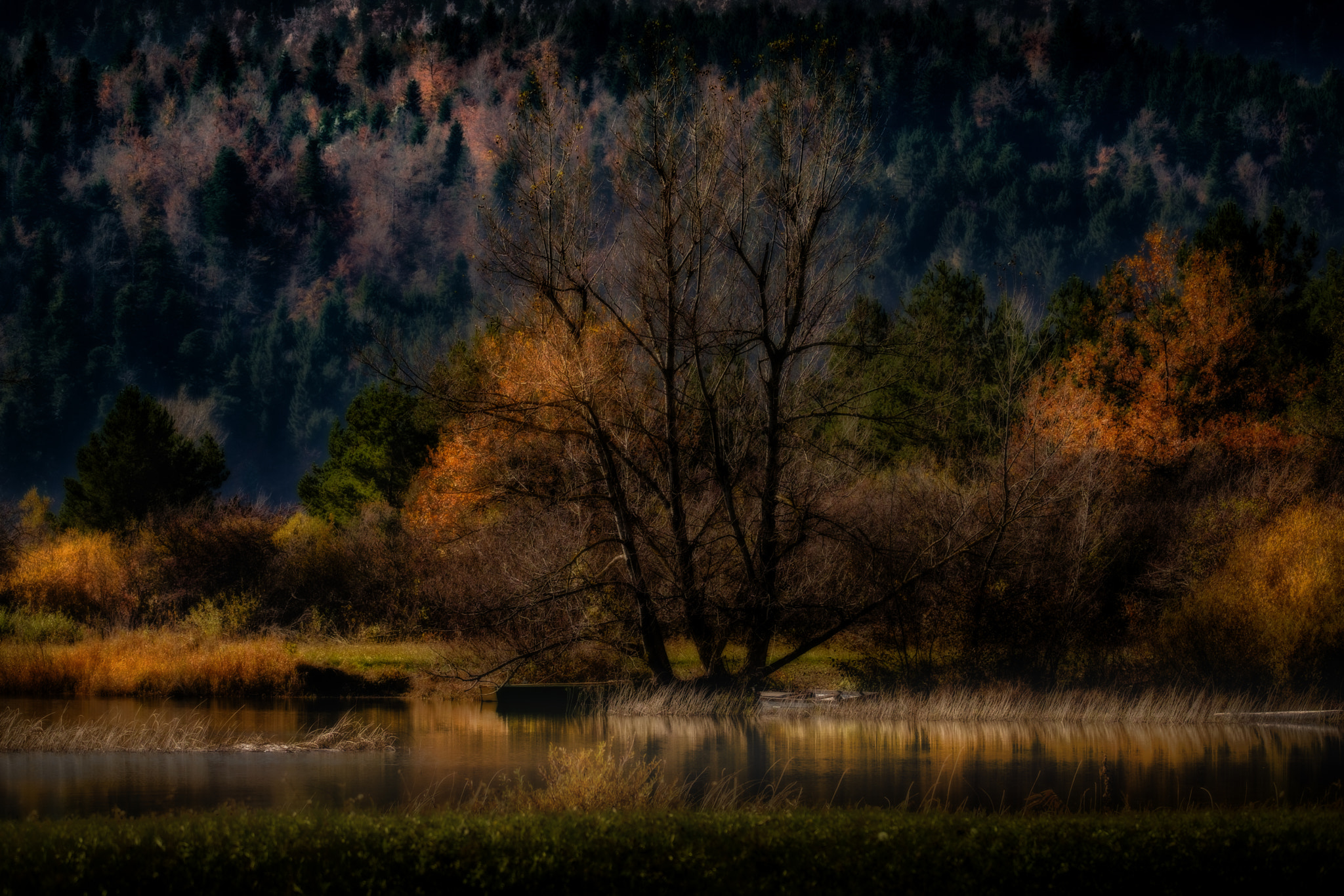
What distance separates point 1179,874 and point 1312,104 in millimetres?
158648

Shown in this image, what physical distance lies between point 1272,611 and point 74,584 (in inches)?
1157

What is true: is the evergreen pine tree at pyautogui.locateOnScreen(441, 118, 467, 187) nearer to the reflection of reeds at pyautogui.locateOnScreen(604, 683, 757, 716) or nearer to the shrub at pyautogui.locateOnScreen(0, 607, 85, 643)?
the shrub at pyautogui.locateOnScreen(0, 607, 85, 643)

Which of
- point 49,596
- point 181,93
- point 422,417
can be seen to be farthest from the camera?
point 181,93

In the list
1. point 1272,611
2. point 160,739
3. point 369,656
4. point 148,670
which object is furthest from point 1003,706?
point 148,670

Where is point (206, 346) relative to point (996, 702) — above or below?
above

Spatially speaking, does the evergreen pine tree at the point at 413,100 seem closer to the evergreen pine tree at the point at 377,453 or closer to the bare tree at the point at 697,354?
the evergreen pine tree at the point at 377,453

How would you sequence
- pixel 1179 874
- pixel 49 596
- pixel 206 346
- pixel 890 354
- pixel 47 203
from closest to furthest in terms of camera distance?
pixel 1179 874
pixel 49 596
pixel 890 354
pixel 206 346
pixel 47 203

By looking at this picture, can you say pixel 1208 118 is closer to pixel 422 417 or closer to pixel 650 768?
pixel 422 417

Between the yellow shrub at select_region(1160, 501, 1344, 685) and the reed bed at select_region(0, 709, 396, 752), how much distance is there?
15.7 metres

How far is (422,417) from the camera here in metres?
46.5

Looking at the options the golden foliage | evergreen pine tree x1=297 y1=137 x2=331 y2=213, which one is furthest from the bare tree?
evergreen pine tree x1=297 y1=137 x2=331 y2=213

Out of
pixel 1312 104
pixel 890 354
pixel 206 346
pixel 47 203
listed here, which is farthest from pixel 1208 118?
pixel 47 203

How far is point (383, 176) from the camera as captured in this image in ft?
526

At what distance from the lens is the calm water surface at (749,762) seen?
15.8 metres
